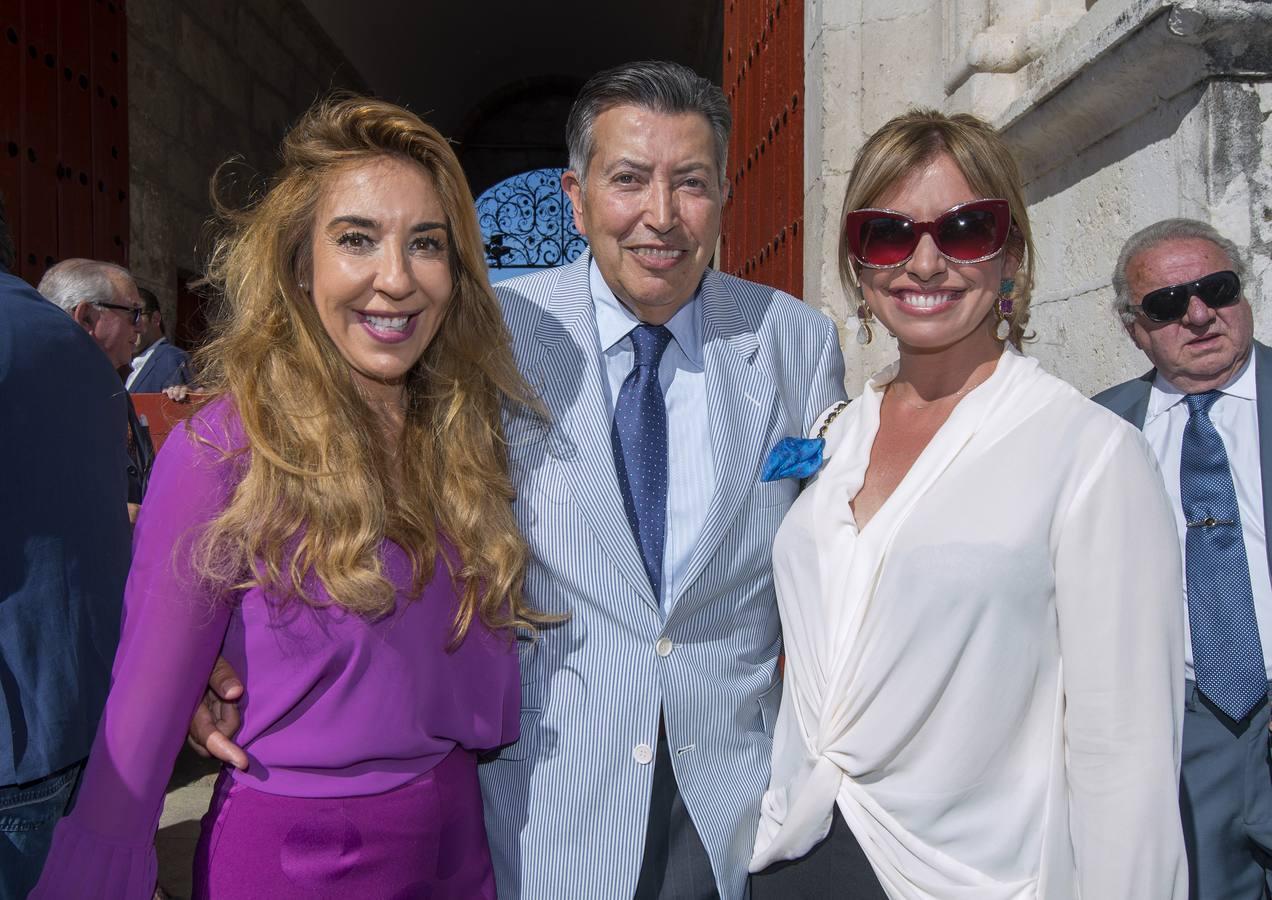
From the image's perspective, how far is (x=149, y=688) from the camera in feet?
4.95

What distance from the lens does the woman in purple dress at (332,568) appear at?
4.95 feet

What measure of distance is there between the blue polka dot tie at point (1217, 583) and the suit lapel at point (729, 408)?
1108 millimetres

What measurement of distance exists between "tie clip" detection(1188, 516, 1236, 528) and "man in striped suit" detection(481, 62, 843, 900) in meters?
0.94

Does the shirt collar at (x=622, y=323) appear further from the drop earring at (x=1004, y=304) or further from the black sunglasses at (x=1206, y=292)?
the black sunglasses at (x=1206, y=292)

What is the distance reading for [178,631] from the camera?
1503mm

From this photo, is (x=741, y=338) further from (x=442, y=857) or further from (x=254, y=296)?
(x=442, y=857)

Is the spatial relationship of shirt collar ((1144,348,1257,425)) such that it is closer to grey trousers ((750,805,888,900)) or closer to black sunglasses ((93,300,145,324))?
grey trousers ((750,805,888,900))

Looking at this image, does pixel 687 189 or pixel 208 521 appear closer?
pixel 208 521

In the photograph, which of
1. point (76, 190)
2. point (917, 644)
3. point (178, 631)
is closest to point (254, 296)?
point (178, 631)

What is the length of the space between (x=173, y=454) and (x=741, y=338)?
1.06 meters

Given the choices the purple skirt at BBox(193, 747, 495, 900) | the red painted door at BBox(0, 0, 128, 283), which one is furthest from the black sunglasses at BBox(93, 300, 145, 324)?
the purple skirt at BBox(193, 747, 495, 900)

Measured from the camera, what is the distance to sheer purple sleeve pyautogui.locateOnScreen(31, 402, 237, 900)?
146cm

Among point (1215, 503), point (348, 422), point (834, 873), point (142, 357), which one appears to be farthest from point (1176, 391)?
point (142, 357)

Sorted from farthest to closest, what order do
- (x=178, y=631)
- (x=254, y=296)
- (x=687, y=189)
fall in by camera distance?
1. (x=687, y=189)
2. (x=254, y=296)
3. (x=178, y=631)
